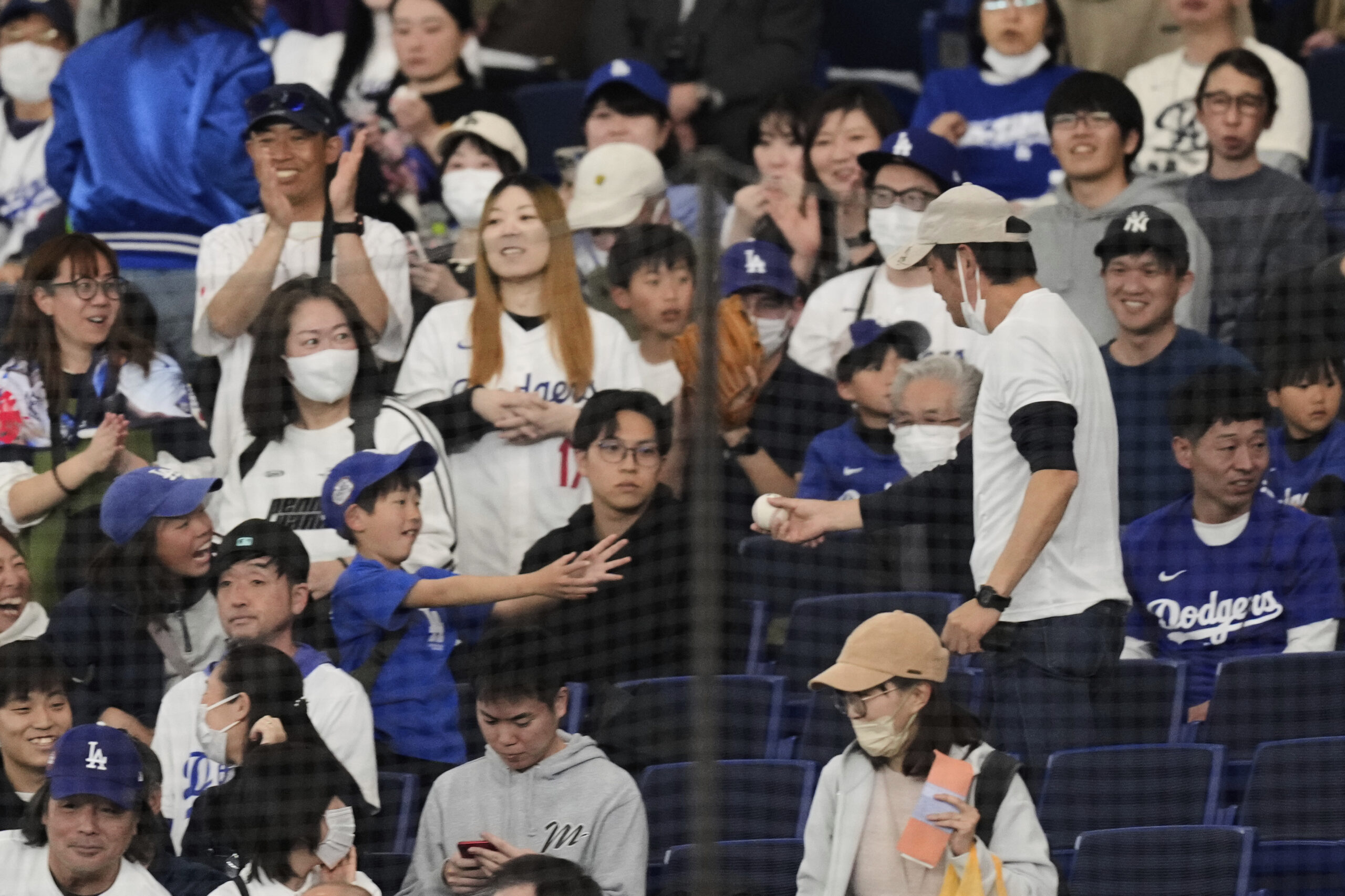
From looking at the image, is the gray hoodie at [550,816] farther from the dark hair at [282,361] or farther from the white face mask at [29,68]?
the white face mask at [29,68]

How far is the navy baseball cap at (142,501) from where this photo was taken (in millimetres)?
5328

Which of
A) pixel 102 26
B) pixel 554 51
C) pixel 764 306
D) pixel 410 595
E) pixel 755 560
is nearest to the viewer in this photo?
pixel 410 595

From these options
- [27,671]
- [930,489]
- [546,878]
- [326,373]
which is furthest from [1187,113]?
[27,671]

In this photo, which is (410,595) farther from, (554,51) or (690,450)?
(554,51)

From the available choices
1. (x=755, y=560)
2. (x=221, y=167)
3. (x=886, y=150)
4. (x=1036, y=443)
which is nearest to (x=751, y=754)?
(x=755, y=560)

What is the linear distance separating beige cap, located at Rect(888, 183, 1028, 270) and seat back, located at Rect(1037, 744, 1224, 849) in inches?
46.2

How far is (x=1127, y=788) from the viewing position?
4.99 metres

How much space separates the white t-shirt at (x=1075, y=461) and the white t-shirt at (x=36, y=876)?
6.11ft

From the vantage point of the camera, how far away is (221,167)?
22.3 ft

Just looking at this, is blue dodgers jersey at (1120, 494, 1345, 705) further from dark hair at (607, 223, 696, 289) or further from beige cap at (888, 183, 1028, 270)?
dark hair at (607, 223, 696, 289)

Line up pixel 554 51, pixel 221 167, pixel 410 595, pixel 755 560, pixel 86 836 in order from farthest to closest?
pixel 554 51 < pixel 221 167 < pixel 755 560 < pixel 410 595 < pixel 86 836

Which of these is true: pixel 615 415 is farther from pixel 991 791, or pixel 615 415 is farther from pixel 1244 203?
pixel 1244 203

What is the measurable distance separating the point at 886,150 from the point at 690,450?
153cm

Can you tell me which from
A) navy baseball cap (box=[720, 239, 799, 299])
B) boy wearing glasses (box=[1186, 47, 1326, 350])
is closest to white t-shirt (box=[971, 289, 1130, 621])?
boy wearing glasses (box=[1186, 47, 1326, 350])
